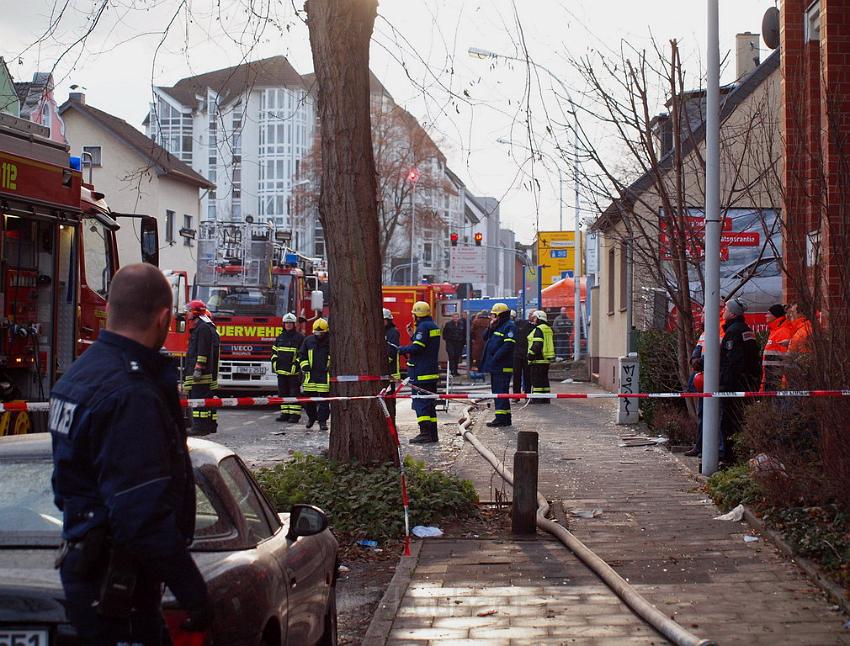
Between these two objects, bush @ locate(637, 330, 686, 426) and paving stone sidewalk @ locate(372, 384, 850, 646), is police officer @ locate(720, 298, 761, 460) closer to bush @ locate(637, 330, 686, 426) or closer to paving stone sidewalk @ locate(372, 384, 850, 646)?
paving stone sidewalk @ locate(372, 384, 850, 646)

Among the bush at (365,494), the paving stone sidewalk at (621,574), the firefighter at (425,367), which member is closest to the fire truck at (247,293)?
the firefighter at (425,367)

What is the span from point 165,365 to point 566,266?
186 ft

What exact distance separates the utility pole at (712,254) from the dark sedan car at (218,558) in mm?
6745

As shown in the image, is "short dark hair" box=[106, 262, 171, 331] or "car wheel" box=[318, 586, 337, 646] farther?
"car wheel" box=[318, 586, 337, 646]

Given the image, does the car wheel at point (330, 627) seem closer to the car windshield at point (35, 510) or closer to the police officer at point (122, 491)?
the car windshield at point (35, 510)

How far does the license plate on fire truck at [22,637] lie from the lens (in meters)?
3.31

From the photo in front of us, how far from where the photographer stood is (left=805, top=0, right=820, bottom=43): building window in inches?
487

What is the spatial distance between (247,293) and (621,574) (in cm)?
1747

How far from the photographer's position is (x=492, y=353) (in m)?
18.1

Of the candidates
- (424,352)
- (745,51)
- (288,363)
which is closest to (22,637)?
(424,352)

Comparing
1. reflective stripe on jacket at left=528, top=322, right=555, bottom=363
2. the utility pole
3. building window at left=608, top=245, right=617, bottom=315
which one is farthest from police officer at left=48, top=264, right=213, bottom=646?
building window at left=608, top=245, right=617, bottom=315

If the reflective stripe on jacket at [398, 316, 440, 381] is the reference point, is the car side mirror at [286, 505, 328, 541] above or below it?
below

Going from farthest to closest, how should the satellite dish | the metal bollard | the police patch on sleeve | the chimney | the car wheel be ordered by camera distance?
the chimney, the satellite dish, the metal bollard, the car wheel, the police patch on sleeve

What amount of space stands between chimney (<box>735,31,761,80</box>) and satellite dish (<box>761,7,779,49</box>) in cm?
1501
